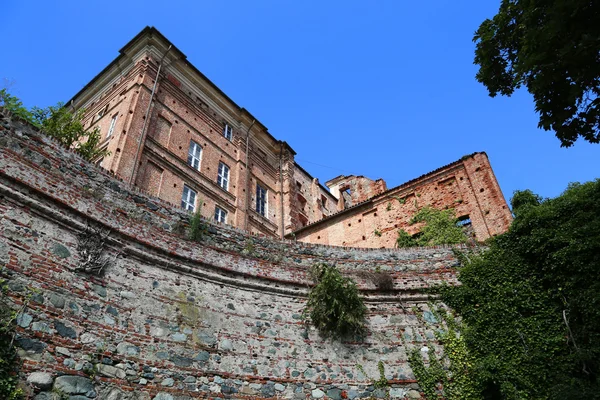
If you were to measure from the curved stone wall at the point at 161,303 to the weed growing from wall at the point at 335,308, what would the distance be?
232mm

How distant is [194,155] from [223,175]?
78.4 inches

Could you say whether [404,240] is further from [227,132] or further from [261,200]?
[227,132]

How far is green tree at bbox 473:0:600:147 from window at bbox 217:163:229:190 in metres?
16.6

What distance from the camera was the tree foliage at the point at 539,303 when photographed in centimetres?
764

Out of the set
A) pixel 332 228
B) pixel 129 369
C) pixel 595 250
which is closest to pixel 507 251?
pixel 595 250

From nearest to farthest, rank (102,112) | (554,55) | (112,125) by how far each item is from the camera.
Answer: (554,55)
(112,125)
(102,112)

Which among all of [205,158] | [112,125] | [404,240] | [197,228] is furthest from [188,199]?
[197,228]

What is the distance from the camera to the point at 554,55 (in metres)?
6.30

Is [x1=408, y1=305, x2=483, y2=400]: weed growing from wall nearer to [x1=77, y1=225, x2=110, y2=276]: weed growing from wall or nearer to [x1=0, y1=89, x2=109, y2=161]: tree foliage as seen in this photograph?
[x1=77, y1=225, x2=110, y2=276]: weed growing from wall

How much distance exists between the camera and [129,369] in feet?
21.1

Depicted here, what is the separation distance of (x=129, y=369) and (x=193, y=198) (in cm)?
1413

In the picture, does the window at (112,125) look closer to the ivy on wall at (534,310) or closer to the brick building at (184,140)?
the brick building at (184,140)

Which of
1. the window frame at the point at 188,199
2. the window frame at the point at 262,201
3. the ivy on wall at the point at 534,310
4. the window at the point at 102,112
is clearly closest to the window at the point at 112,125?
the window at the point at 102,112

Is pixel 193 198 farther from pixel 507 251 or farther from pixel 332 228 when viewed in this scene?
pixel 507 251
